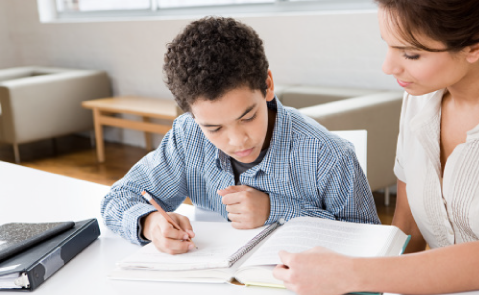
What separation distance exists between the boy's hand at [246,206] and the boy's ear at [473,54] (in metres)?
0.49

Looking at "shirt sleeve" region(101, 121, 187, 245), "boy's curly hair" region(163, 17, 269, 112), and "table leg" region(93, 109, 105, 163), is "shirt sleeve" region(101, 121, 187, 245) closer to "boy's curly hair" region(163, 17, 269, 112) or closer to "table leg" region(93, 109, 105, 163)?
"boy's curly hair" region(163, 17, 269, 112)

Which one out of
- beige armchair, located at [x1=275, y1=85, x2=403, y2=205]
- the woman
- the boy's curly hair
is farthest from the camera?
beige armchair, located at [x1=275, y1=85, x2=403, y2=205]

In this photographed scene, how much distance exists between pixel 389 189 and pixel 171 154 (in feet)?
7.43

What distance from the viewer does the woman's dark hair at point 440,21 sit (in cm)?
98

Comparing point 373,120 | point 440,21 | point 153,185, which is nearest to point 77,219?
point 153,185

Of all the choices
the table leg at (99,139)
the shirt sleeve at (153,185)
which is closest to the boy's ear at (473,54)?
the shirt sleeve at (153,185)

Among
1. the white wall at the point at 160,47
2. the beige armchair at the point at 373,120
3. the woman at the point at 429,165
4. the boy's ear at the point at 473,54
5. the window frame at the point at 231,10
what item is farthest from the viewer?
the window frame at the point at 231,10

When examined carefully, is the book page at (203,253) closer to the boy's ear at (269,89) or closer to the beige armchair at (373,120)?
the boy's ear at (269,89)

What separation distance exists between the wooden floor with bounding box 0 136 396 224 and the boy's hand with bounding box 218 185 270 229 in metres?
2.88

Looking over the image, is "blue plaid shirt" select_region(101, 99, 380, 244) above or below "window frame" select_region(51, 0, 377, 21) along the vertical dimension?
below

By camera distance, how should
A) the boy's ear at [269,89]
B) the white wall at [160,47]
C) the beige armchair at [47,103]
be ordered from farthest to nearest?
the beige armchair at [47,103] → the white wall at [160,47] → the boy's ear at [269,89]

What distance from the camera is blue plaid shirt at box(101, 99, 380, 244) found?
1.24 meters

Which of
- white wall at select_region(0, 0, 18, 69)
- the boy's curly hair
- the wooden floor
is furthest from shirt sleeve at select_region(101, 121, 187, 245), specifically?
white wall at select_region(0, 0, 18, 69)

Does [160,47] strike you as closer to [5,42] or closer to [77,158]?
[77,158]
